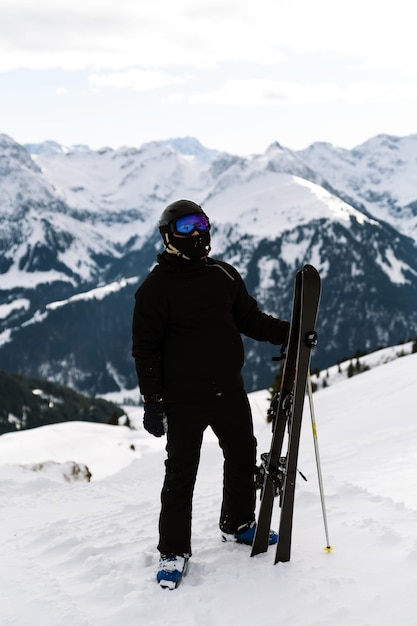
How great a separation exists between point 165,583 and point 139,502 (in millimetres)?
4892

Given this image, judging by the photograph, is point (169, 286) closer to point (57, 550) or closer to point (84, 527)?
point (57, 550)

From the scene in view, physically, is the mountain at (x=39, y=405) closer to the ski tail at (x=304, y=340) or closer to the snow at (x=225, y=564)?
the snow at (x=225, y=564)

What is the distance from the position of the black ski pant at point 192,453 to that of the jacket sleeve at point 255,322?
0.65 m

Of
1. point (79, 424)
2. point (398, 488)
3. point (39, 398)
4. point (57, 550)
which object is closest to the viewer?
point (57, 550)

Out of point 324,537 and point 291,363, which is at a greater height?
point 291,363

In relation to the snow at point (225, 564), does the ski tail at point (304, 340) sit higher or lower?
higher

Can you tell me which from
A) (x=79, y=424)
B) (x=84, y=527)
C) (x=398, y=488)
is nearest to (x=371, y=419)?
(x=398, y=488)

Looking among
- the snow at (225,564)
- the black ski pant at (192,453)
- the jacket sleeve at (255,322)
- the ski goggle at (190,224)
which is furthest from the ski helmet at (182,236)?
the snow at (225,564)

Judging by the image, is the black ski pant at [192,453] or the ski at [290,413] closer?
the ski at [290,413]

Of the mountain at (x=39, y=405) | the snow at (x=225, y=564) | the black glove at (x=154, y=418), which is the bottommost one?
the mountain at (x=39, y=405)

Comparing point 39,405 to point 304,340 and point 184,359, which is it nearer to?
point 184,359

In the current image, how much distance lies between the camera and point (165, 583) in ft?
17.3

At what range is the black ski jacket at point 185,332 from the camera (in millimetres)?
5266

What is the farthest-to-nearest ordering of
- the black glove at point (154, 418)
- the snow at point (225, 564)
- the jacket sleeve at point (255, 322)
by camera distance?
the jacket sleeve at point (255, 322)
the black glove at point (154, 418)
the snow at point (225, 564)
